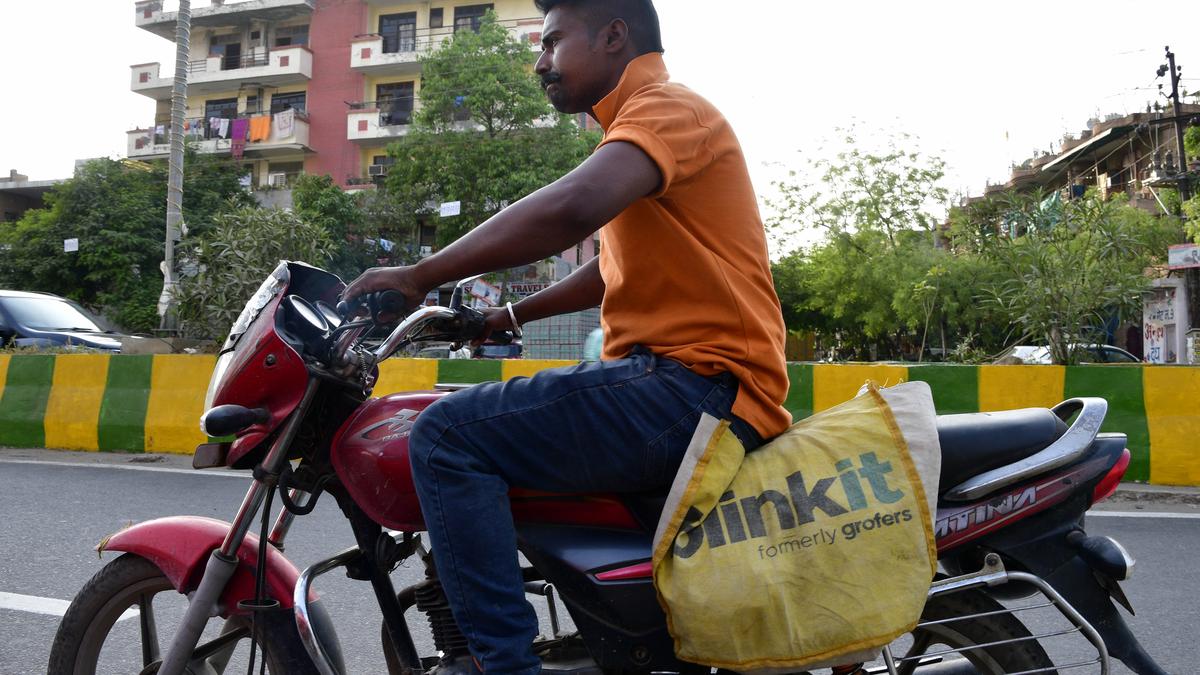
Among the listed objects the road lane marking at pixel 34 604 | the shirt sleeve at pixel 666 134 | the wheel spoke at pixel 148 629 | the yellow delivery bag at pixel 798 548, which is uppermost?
the shirt sleeve at pixel 666 134

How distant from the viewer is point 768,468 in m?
1.80

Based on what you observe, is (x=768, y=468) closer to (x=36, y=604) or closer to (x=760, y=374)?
(x=760, y=374)

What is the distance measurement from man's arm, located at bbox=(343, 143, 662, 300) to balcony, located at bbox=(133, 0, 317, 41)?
1634 inches

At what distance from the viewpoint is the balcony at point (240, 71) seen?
38.8 m

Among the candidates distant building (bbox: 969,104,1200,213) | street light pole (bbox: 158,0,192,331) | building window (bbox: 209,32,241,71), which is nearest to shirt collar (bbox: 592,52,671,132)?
street light pole (bbox: 158,0,192,331)

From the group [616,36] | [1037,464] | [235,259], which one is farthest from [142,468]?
[1037,464]

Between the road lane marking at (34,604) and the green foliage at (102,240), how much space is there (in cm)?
2708

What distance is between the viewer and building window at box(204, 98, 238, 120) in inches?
1606

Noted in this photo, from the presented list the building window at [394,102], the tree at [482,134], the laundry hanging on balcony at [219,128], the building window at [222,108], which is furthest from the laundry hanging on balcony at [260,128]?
the tree at [482,134]

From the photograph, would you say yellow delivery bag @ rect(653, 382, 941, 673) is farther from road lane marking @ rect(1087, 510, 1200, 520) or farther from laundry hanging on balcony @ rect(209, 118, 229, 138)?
laundry hanging on balcony @ rect(209, 118, 229, 138)

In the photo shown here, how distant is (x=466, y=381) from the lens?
824 cm

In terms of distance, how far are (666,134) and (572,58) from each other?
0.44 metres

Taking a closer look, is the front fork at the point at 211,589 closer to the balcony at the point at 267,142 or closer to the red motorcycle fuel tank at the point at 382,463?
the red motorcycle fuel tank at the point at 382,463

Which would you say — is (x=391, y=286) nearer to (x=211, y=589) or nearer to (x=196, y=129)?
(x=211, y=589)
